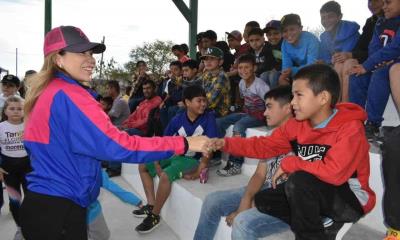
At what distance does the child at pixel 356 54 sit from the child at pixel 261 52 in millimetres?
1267

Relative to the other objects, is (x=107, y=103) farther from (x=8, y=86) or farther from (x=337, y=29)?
(x=337, y=29)

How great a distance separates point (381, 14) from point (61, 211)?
3.53 metres

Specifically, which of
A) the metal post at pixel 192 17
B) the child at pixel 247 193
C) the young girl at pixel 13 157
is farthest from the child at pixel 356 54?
the metal post at pixel 192 17

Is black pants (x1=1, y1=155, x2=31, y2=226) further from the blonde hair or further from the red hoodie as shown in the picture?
the red hoodie

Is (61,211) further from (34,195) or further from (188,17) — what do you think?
(188,17)

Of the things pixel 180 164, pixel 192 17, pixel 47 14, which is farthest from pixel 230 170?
pixel 47 14

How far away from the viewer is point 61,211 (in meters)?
1.71

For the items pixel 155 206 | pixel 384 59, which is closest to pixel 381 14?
pixel 384 59

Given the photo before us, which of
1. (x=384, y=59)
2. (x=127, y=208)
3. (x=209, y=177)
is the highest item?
(x=384, y=59)

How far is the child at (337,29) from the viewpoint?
3818mm

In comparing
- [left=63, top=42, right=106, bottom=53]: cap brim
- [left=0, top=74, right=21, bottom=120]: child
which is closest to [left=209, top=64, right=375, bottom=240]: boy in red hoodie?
[left=63, top=42, right=106, bottom=53]: cap brim

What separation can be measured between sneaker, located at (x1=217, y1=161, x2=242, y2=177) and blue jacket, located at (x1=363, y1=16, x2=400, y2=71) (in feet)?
5.25

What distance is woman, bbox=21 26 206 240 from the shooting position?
1681mm

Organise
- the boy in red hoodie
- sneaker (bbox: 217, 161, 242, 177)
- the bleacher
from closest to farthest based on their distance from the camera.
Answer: the boy in red hoodie → the bleacher → sneaker (bbox: 217, 161, 242, 177)
